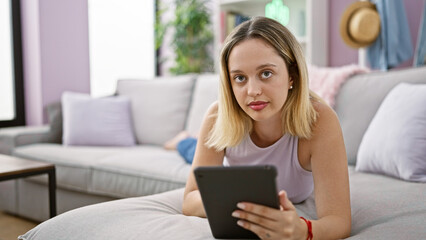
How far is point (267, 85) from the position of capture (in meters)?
0.96

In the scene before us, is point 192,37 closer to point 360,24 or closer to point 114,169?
point 360,24

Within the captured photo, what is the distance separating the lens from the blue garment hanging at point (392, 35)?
260 cm

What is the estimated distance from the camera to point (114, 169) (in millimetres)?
2100

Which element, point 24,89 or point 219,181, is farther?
point 24,89

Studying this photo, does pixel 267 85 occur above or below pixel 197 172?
above

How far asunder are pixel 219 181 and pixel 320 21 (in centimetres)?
277

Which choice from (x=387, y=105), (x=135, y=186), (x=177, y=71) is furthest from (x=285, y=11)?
(x=135, y=186)

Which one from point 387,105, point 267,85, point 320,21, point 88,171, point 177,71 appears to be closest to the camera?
point 267,85

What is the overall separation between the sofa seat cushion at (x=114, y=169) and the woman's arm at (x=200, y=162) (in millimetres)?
710

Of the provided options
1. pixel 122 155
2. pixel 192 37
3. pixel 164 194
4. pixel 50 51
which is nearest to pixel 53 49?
pixel 50 51

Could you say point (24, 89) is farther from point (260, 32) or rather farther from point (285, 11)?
point (260, 32)

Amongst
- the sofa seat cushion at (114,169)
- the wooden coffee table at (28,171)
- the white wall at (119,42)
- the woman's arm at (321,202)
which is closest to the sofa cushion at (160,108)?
the sofa seat cushion at (114,169)

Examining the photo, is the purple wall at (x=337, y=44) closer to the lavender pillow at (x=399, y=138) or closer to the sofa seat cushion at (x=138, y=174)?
the lavender pillow at (x=399, y=138)

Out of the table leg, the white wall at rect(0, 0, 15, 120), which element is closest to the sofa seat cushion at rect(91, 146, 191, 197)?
the table leg
